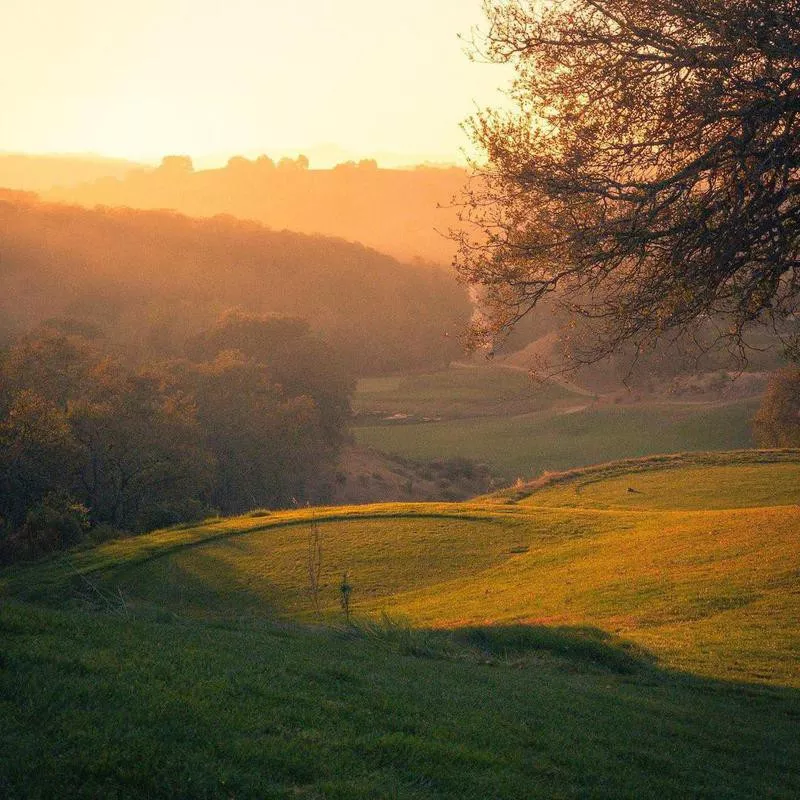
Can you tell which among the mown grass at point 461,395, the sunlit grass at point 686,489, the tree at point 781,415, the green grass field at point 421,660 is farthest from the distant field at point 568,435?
the green grass field at point 421,660

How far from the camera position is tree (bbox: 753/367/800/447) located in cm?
4194

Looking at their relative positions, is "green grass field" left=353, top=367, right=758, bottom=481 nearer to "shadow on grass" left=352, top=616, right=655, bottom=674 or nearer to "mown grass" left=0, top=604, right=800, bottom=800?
A: "shadow on grass" left=352, top=616, right=655, bottom=674

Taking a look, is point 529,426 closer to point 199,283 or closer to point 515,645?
point 199,283

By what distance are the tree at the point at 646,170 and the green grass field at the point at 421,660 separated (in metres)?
4.15

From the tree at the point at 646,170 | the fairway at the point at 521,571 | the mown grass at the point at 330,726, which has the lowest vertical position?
the fairway at the point at 521,571

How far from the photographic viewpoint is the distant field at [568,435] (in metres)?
48.9

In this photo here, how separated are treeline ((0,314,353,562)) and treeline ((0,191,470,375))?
12.8 m

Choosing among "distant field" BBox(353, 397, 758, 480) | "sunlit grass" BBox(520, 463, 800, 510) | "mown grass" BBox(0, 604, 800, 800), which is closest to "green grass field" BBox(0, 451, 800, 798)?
"mown grass" BBox(0, 604, 800, 800)

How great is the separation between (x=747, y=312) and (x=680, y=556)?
21.7 ft

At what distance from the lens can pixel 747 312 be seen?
9.39m

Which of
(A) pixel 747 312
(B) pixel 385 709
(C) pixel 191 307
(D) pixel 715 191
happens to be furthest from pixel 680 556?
(C) pixel 191 307

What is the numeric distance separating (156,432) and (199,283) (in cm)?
5627

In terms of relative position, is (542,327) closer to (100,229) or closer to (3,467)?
(100,229)

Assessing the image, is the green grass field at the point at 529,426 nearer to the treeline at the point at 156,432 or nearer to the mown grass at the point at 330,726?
the treeline at the point at 156,432
